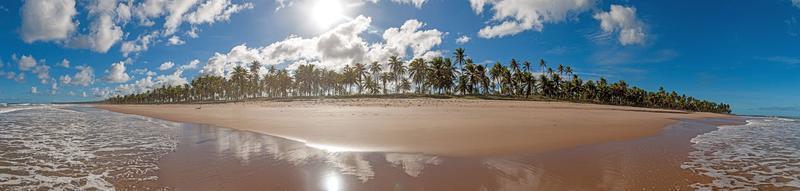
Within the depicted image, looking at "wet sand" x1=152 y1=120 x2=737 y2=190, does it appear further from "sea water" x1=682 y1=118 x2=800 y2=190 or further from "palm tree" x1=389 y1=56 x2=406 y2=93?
"palm tree" x1=389 y1=56 x2=406 y2=93

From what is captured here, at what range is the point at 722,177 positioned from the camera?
20.6 feet

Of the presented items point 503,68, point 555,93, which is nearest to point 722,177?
point 503,68

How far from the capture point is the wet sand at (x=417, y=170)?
18.1 feet

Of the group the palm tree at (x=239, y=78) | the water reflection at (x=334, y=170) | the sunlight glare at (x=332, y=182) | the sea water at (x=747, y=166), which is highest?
the palm tree at (x=239, y=78)

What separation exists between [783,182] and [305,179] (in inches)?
308

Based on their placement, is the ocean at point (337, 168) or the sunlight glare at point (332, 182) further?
the ocean at point (337, 168)

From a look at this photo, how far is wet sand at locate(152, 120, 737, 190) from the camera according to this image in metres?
5.51

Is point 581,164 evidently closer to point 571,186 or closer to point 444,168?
point 571,186

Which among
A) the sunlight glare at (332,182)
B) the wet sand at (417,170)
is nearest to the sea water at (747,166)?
the wet sand at (417,170)

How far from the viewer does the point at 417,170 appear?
6574mm

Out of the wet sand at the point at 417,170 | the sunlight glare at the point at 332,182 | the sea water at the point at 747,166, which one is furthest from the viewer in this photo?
the sea water at the point at 747,166

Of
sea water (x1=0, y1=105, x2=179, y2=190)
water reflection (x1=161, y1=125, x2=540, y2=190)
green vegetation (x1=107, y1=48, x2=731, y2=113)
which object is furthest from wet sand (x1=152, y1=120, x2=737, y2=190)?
green vegetation (x1=107, y1=48, x2=731, y2=113)

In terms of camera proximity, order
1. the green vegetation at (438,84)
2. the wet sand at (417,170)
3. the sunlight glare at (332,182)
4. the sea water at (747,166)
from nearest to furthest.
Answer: the sunlight glare at (332,182), the wet sand at (417,170), the sea water at (747,166), the green vegetation at (438,84)

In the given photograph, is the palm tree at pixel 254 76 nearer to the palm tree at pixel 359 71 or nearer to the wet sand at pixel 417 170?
the palm tree at pixel 359 71
